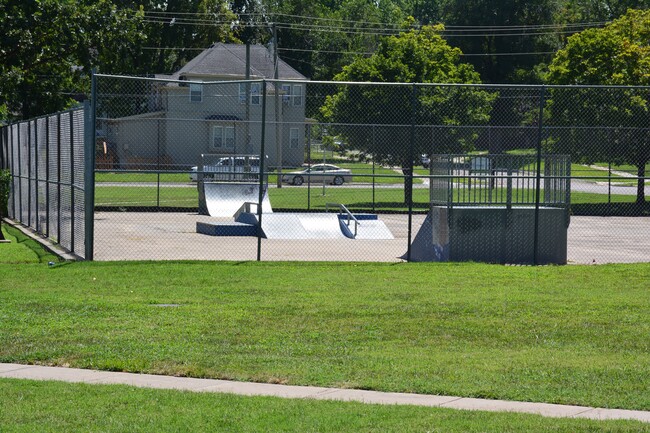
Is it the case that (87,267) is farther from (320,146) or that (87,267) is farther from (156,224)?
(156,224)

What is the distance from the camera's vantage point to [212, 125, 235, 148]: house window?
74.4ft

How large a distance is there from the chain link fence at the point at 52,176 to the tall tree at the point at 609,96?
390 inches

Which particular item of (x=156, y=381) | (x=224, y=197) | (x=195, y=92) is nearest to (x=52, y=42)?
(x=224, y=197)

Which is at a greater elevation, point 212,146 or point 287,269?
point 212,146

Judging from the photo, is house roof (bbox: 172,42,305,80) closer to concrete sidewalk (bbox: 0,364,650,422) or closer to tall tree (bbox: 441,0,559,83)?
tall tree (bbox: 441,0,559,83)

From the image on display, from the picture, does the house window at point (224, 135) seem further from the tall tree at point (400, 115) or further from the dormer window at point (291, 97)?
the tall tree at point (400, 115)

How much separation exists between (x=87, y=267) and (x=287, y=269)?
3113 millimetres

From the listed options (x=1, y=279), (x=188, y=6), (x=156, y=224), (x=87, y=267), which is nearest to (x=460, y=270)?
(x=87, y=267)

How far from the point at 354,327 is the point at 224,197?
18430 millimetres

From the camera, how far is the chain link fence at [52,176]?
54.6 feet

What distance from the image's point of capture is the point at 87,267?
14906 mm

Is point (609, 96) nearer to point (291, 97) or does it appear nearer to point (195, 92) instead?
point (291, 97)

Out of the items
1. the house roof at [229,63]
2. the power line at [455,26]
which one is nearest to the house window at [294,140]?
the house roof at [229,63]

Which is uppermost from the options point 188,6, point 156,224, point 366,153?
point 188,6
